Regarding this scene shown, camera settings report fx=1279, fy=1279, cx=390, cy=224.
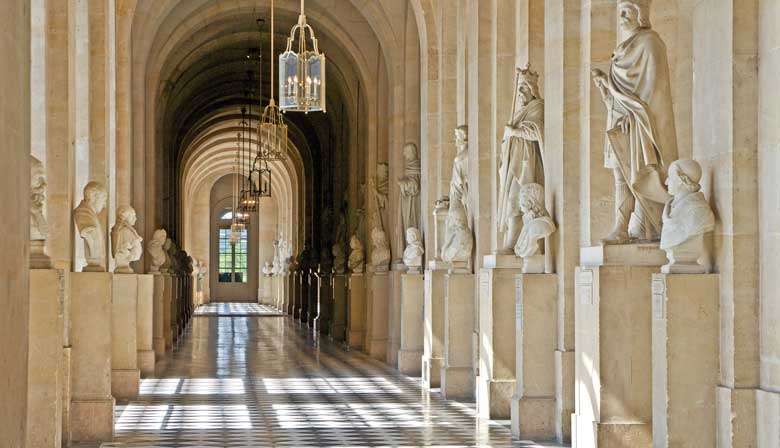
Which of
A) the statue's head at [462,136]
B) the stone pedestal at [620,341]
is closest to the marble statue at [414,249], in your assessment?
the statue's head at [462,136]

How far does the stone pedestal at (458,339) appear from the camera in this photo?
16.0 meters

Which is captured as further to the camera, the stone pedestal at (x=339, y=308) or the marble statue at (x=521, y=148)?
the stone pedestal at (x=339, y=308)

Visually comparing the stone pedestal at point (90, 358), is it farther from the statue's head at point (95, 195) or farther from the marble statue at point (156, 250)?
the marble statue at point (156, 250)

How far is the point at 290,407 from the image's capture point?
1481cm

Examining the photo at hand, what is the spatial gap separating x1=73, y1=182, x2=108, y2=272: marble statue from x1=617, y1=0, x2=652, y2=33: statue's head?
18.8 feet

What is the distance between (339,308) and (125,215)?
13.9 meters

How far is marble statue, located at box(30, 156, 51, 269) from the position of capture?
32.0ft

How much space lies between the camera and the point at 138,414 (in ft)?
46.8

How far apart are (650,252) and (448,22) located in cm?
896

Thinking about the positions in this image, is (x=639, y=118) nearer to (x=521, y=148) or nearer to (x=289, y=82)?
(x=289, y=82)

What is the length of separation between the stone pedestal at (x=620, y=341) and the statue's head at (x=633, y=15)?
1.64 m

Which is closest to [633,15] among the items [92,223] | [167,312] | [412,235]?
[92,223]

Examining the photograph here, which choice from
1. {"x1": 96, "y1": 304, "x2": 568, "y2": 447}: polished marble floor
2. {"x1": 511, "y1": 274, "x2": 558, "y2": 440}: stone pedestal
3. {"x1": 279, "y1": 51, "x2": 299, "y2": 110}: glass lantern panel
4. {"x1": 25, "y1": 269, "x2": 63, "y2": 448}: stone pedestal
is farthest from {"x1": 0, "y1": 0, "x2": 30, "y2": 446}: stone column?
{"x1": 511, "y1": 274, "x2": 558, "y2": 440}: stone pedestal

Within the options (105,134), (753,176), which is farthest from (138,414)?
(753,176)
